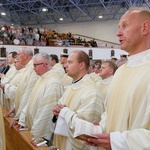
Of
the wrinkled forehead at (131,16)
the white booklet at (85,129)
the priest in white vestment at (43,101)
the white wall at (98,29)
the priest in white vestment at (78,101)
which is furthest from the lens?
the white wall at (98,29)

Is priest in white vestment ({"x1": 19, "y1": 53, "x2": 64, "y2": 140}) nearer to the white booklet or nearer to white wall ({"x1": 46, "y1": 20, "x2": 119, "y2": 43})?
the white booklet

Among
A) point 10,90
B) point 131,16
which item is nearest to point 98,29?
point 10,90

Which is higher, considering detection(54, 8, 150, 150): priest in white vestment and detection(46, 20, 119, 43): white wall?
detection(46, 20, 119, 43): white wall

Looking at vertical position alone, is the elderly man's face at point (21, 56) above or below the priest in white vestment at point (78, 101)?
above

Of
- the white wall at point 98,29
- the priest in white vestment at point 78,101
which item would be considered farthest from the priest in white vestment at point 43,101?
the white wall at point 98,29

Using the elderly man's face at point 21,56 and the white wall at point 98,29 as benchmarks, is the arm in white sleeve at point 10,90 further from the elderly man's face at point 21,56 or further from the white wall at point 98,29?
the white wall at point 98,29

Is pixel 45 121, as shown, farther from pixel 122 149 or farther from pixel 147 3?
pixel 147 3

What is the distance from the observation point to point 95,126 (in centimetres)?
197

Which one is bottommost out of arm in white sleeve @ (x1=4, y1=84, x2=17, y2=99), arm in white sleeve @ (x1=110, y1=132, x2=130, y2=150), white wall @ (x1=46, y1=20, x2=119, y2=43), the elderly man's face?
arm in white sleeve @ (x1=110, y1=132, x2=130, y2=150)

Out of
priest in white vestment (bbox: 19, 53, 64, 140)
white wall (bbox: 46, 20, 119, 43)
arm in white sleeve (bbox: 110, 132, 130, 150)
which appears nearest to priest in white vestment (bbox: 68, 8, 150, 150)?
arm in white sleeve (bbox: 110, 132, 130, 150)

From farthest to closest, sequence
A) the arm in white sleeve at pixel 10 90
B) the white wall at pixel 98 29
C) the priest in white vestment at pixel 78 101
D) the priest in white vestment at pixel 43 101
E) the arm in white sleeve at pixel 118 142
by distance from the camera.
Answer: the white wall at pixel 98 29
the arm in white sleeve at pixel 10 90
the priest in white vestment at pixel 43 101
the priest in white vestment at pixel 78 101
the arm in white sleeve at pixel 118 142

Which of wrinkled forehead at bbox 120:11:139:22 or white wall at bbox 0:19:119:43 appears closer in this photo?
wrinkled forehead at bbox 120:11:139:22

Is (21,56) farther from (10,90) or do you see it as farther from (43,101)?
(43,101)

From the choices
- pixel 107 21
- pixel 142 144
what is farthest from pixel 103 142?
pixel 107 21
